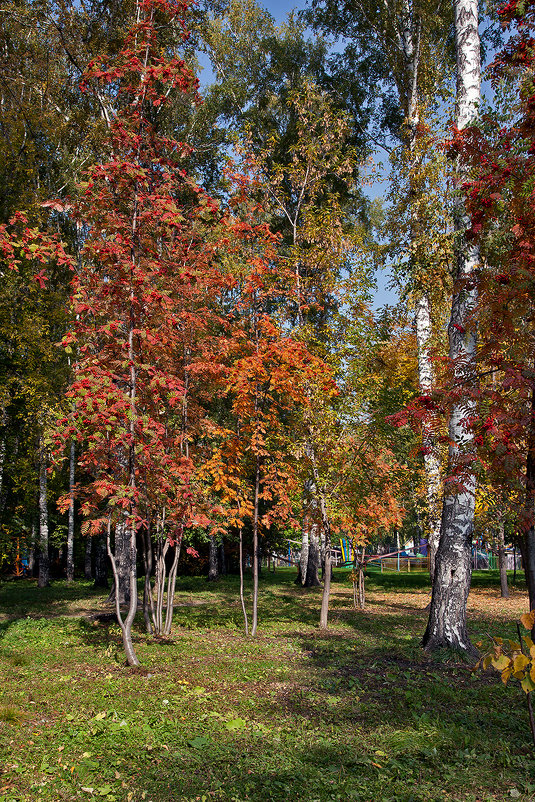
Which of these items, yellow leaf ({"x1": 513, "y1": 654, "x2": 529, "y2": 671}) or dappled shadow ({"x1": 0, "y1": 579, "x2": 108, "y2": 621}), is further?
dappled shadow ({"x1": 0, "y1": 579, "x2": 108, "y2": 621})

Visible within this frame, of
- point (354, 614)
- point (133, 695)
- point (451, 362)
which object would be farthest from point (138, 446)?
point (354, 614)

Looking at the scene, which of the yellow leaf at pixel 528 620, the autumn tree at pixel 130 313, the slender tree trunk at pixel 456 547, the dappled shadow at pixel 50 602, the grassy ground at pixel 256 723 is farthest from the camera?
the dappled shadow at pixel 50 602

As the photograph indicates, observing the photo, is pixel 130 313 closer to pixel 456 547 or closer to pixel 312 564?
pixel 456 547

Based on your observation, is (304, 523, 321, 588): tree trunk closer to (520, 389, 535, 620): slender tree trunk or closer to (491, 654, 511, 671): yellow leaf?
(520, 389, 535, 620): slender tree trunk

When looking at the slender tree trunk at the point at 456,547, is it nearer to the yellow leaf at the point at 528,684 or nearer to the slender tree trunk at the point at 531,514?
the slender tree trunk at the point at 531,514

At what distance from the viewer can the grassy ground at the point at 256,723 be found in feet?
10.7

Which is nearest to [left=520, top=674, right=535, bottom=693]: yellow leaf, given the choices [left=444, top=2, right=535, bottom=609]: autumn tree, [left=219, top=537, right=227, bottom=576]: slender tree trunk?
[left=444, top=2, right=535, bottom=609]: autumn tree

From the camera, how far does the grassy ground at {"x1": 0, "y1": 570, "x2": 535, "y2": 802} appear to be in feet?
10.7

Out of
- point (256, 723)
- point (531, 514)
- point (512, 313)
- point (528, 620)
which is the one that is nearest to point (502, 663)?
point (528, 620)

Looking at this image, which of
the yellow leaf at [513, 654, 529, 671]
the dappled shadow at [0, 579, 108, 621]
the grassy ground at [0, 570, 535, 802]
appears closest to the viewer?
the yellow leaf at [513, 654, 529, 671]

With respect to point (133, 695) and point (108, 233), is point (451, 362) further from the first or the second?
point (108, 233)

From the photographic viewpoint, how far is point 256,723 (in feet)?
14.0

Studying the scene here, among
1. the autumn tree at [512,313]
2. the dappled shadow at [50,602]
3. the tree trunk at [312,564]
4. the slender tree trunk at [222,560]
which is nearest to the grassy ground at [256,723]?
the autumn tree at [512,313]

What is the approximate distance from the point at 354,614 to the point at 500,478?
8.88 meters
